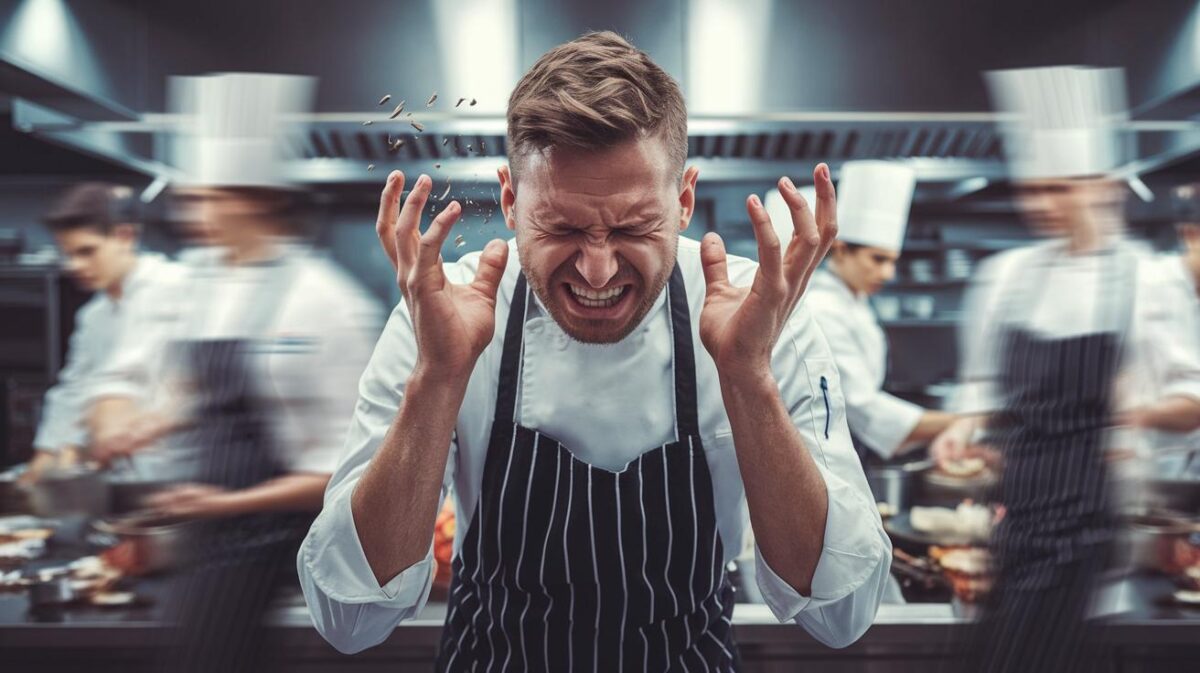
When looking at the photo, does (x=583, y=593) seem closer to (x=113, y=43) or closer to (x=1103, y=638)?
(x=1103, y=638)

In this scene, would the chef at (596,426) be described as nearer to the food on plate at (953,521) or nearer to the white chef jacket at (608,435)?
the white chef jacket at (608,435)

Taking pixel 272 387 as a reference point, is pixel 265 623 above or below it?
below

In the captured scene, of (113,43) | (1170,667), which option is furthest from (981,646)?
(113,43)

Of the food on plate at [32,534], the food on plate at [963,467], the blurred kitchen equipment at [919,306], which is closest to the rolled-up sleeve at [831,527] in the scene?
the food on plate at [963,467]

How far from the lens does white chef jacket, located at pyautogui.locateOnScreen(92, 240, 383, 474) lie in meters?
1.72

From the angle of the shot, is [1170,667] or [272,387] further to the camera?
[1170,667]

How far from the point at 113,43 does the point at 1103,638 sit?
3357mm

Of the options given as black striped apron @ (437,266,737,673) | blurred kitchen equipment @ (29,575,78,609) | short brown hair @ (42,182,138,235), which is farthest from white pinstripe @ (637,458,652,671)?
short brown hair @ (42,182,138,235)

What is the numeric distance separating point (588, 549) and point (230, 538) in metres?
0.91

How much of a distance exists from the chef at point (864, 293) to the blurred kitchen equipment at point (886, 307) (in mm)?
1737

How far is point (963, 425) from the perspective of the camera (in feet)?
9.29

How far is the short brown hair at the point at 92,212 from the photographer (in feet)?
9.53

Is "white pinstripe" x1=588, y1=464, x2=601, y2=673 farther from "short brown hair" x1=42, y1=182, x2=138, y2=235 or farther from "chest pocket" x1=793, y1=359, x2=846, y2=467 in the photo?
"short brown hair" x1=42, y1=182, x2=138, y2=235

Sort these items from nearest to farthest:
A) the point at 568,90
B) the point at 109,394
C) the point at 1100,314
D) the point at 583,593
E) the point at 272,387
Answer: the point at 568,90
the point at 583,593
the point at 272,387
the point at 1100,314
the point at 109,394
